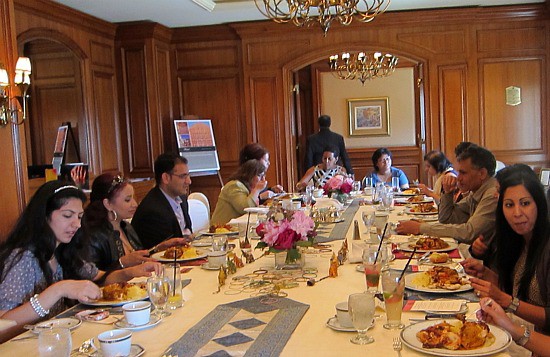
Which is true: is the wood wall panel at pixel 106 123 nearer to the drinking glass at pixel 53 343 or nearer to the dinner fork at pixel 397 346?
the drinking glass at pixel 53 343

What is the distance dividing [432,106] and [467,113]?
0.46 metres

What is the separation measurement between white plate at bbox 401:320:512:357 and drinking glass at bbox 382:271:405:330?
81 millimetres

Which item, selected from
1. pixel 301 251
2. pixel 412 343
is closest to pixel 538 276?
pixel 412 343

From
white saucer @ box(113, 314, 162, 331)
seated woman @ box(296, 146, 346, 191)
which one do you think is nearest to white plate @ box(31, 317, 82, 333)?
white saucer @ box(113, 314, 162, 331)

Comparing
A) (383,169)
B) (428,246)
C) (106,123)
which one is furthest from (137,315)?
(106,123)

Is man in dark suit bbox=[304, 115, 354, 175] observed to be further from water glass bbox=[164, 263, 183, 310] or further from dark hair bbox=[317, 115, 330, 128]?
water glass bbox=[164, 263, 183, 310]

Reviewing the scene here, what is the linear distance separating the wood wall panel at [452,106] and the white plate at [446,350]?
6.60 metres

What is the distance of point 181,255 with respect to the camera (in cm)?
322

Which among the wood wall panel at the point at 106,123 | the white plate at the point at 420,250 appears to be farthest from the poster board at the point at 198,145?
the white plate at the point at 420,250

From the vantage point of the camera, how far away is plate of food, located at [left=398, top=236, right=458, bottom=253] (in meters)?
3.12

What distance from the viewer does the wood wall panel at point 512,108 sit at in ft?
26.7

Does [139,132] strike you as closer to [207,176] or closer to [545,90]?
[207,176]

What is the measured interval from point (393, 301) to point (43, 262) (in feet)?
4.54

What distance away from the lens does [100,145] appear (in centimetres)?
759
